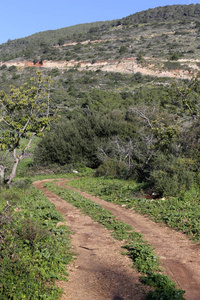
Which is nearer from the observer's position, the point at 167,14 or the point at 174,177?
the point at 174,177

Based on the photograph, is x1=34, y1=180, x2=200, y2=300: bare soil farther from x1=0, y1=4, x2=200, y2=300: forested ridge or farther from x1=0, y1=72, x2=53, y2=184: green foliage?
x1=0, y1=72, x2=53, y2=184: green foliage

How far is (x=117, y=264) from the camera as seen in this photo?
5289mm

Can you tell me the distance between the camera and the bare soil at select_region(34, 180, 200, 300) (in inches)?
170

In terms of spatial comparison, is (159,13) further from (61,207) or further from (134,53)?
(61,207)

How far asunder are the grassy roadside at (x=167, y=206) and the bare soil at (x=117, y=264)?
0.98ft

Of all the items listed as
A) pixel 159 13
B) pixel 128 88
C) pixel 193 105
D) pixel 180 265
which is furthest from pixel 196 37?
pixel 180 265

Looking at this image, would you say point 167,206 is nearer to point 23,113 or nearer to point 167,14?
point 23,113

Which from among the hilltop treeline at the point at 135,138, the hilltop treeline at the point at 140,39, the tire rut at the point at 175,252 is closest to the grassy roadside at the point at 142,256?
the tire rut at the point at 175,252

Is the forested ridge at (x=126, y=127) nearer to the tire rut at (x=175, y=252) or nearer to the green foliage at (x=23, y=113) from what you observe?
the green foliage at (x=23, y=113)

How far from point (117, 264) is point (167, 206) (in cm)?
438

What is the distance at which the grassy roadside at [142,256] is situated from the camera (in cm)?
412

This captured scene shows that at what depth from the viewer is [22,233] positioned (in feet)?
17.7

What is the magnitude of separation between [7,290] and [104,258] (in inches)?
84.8

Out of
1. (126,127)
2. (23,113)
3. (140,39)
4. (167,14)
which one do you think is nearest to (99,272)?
(23,113)
